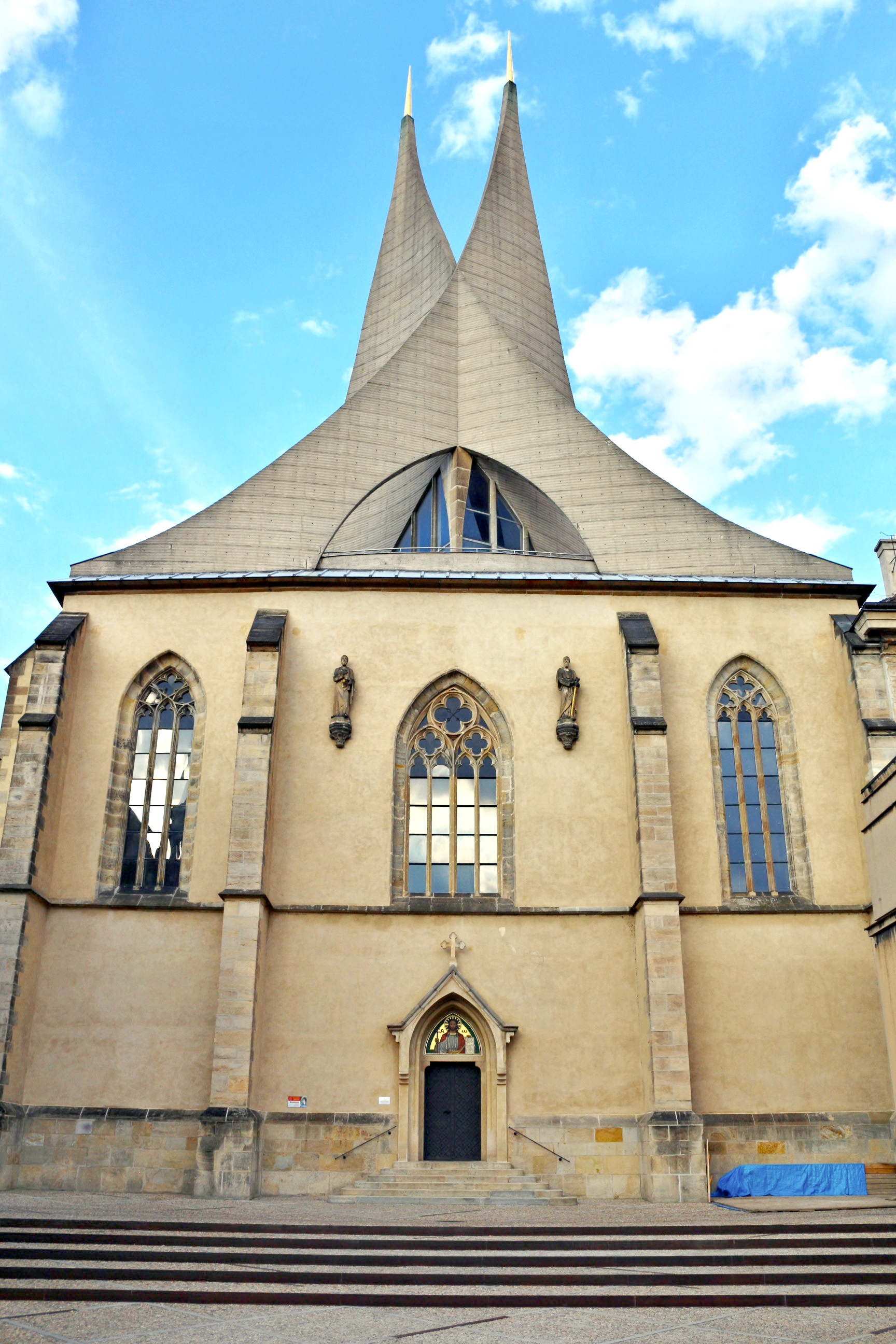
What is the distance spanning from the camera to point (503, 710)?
18.6 metres

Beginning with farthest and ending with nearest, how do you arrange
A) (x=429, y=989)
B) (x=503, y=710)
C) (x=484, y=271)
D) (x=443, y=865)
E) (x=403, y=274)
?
(x=403, y=274) < (x=484, y=271) < (x=503, y=710) < (x=443, y=865) < (x=429, y=989)

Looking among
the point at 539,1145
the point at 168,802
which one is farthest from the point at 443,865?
the point at 168,802

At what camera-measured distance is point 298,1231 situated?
11.1 meters

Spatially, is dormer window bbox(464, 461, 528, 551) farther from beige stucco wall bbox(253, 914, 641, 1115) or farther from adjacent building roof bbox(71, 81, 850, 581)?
beige stucco wall bbox(253, 914, 641, 1115)

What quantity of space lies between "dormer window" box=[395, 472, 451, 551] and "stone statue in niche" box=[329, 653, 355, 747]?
5.59 m

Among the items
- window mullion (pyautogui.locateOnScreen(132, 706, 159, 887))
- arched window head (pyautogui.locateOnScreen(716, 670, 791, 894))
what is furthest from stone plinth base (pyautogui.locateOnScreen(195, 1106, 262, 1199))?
arched window head (pyautogui.locateOnScreen(716, 670, 791, 894))

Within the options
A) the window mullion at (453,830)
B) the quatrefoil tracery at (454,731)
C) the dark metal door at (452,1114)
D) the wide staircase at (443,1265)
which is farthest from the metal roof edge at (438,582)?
the wide staircase at (443,1265)

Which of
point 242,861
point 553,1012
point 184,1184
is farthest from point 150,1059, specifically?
point 553,1012

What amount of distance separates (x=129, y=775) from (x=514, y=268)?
676 inches

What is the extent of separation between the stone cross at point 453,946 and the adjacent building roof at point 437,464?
726 cm

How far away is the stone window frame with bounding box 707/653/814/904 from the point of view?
1766 centimetres

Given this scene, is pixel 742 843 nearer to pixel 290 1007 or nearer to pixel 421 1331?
pixel 290 1007

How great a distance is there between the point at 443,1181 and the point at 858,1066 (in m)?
6.13

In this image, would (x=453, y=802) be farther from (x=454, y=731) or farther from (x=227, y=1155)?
(x=227, y=1155)
